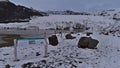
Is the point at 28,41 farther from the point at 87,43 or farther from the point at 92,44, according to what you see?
the point at 92,44

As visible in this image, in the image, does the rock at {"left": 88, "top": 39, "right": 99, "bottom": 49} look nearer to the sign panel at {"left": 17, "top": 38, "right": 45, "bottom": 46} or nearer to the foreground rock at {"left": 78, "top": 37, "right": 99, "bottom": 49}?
the foreground rock at {"left": 78, "top": 37, "right": 99, "bottom": 49}

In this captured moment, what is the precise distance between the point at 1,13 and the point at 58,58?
89.4m

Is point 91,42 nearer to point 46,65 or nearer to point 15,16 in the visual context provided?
point 46,65

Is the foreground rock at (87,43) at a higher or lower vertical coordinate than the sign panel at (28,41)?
lower

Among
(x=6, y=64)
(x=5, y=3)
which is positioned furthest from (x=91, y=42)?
(x=5, y=3)

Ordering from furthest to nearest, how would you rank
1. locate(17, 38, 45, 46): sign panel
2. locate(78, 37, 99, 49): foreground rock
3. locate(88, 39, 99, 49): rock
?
1. locate(88, 39, 99, 49): rock
2. locate(78, 37, 99, 49): foreground rock
3. locate(17, 38, 45, 46): sign panel

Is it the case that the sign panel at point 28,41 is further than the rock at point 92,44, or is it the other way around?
the rock at point 92,44

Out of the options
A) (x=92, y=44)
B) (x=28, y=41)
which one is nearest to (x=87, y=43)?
(x=92, y=44)

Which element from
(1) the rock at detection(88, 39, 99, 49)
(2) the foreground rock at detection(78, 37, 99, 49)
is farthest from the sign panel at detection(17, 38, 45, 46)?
(1) the rock at detection(88, 39, 99, 49)

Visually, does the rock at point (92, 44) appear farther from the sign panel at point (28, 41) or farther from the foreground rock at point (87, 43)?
the sign panel at point (28, 41)

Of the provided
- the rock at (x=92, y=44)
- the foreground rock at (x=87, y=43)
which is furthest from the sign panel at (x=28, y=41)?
the rock at (x=92, y=44)

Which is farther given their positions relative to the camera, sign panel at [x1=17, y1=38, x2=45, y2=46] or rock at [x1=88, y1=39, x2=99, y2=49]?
rock at [x1=88, y1=39, x2=99, y2=49]

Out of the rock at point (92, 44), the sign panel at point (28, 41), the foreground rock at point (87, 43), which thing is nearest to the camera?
the sign panel at point (28, 41)

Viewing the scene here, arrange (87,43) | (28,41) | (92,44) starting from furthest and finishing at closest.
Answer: (92,44) → (87,43) → (28,41)
